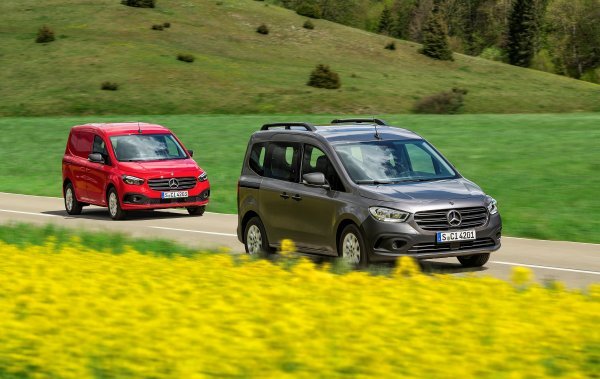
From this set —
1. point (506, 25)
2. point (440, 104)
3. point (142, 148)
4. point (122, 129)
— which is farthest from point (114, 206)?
point (506, 25)

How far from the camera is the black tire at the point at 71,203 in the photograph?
25672mm

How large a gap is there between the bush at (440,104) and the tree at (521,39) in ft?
157

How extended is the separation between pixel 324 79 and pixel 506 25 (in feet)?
202

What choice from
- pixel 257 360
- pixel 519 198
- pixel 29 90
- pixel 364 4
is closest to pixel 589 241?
pixel 519 198

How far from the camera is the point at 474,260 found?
49.8ft

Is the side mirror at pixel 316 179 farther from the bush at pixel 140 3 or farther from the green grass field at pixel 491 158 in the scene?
the bush at pixel 140 3

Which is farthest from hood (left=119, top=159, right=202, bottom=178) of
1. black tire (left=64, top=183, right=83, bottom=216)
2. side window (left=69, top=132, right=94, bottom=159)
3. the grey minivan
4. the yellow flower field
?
the yellow flower field

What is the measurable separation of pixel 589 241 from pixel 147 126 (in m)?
10.9

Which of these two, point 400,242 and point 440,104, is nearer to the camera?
point 400,242

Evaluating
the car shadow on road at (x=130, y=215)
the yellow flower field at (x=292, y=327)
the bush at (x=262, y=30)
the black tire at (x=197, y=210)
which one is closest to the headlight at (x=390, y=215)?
the yellow flower field at (x=292, y=327)

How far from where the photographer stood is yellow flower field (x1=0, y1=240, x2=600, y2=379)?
6574 millimetres

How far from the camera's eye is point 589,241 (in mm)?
18797

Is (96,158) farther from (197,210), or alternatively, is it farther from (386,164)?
(386,164)

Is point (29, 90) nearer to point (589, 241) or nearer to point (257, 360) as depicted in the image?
point (589, 241)
